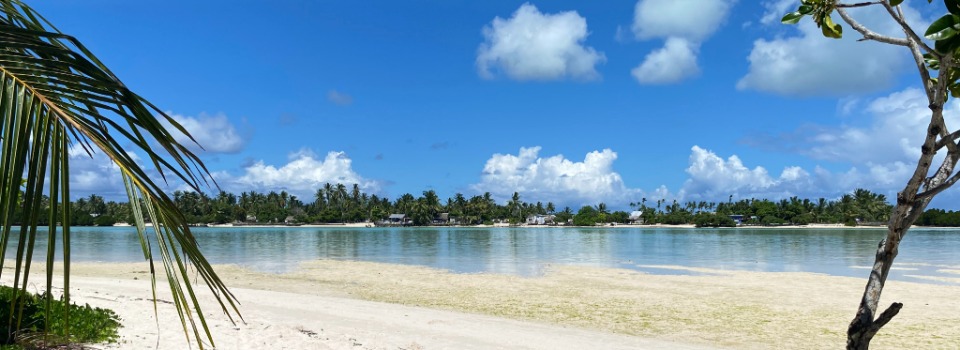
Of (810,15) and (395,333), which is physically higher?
(810,15)

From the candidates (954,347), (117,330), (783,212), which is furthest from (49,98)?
(783,212)

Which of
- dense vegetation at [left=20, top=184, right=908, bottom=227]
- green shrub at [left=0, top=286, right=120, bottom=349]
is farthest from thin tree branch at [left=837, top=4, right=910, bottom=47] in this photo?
dense vegetation at [left=20, top=184, right=908, bottom=227]

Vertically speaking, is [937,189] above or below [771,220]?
above

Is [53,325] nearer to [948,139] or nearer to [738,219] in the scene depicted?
[948,139]

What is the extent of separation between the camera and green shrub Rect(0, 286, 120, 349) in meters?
6.79

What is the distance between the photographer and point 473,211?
17312cm

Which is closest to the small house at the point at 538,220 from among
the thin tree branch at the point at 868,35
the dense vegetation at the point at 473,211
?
the dense vegetation at the point at 473,211

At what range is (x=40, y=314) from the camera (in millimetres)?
7590

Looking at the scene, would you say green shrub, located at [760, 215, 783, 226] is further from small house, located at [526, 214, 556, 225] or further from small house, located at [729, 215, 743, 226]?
small house, located at [526, 214, 556, 225]

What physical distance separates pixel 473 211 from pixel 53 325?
166046mm

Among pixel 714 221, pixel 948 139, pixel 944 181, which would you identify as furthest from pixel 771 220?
pixel 948 139

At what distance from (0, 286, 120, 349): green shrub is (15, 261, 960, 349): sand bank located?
1.29 feet

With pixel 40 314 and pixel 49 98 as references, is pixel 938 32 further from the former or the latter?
pixel 40 314

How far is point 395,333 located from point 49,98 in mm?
10727
